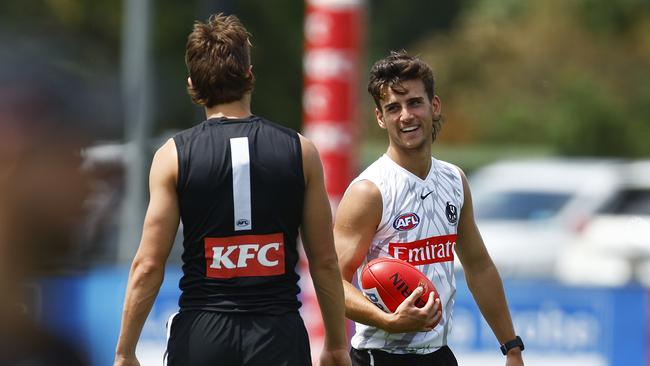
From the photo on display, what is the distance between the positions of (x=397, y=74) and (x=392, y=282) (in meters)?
0.87

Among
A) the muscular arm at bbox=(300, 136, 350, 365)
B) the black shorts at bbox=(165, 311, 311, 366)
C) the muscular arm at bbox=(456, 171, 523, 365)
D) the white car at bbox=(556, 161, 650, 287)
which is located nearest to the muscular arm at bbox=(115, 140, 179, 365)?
the black shorts at bbox=(165, 311, 311, 366)

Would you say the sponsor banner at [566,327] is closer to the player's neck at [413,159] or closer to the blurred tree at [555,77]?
the player's neck at [413,159]

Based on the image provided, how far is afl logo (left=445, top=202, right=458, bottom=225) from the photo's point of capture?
5.44 m

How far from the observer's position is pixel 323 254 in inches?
198

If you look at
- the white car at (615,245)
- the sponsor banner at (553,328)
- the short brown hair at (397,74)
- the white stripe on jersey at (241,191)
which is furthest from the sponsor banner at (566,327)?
the white car at (615,245)

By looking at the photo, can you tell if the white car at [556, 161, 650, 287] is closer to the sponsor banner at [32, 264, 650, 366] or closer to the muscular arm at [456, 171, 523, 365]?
the sponsor banner at [32, 264, 650, 366]

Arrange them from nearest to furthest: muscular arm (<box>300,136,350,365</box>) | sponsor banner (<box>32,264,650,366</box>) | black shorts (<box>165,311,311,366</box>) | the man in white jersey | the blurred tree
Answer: black shorts (<box>165,311,311,366</box>) < muscular arm (<box>300,136,350,365</box>) < the man in white jersey < sponsor banner (<box>32,264,650,366</box>) < the blurred tree

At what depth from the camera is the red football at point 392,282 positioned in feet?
17.0

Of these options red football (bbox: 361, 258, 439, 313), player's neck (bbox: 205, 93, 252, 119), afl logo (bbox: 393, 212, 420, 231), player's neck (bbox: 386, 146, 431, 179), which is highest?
player's neck (bbox: 205, 93, 252, 119)

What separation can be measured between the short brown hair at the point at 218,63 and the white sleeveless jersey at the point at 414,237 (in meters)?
0.73

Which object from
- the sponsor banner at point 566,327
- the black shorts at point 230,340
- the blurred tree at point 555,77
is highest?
the blurred tree at point 555,77

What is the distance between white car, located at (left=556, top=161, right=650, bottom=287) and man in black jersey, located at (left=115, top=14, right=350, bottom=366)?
11686 millimetres

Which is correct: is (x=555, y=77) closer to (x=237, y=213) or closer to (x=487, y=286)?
(x=487, y=286)

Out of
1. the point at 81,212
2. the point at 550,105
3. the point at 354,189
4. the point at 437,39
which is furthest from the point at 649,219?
the point at 437,39
